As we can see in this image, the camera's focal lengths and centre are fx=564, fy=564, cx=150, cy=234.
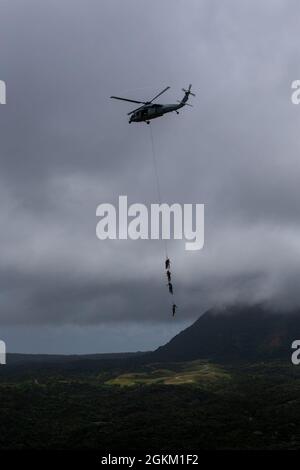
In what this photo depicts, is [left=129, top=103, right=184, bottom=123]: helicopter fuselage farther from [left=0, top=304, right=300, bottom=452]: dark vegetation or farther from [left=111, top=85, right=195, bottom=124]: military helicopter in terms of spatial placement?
[left=0, top=304, right=300, bottom=452]: dark vegetation

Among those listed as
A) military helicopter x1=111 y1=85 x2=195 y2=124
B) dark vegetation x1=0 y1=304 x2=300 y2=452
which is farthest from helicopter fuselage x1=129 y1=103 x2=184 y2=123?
dark vegetation x1=0 y1=304 x2=300 y2=452

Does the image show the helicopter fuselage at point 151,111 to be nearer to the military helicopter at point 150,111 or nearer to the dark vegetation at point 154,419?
the military helicopter at point 150,111

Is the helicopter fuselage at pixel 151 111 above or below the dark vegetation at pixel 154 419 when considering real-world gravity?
above

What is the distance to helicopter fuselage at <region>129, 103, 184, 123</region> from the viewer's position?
6375 centimetres

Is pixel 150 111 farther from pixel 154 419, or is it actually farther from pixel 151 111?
pixel 154 419

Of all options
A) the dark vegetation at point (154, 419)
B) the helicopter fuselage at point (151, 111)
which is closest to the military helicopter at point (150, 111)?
the helicopter fuselage at point (151, 111)

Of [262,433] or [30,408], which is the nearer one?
[262,433]

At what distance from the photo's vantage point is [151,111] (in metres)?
63.8

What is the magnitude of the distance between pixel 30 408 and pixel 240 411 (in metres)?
60.8

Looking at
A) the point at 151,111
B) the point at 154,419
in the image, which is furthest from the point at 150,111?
the point at 154,419

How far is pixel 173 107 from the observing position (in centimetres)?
6475

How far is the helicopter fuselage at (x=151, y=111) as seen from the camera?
6375cm

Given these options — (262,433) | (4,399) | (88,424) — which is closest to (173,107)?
(262,433)
